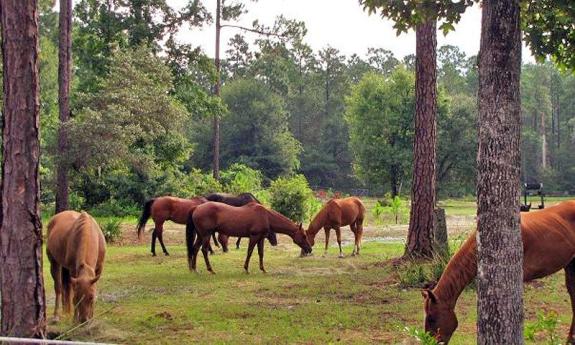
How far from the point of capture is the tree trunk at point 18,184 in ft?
19.8

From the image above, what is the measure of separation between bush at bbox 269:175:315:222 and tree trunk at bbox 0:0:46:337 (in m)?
16.0

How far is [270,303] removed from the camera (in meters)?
9.55

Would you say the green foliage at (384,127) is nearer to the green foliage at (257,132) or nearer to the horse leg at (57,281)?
the green foliage at (257,132)

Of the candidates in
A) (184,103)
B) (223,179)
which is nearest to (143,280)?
(184,103)

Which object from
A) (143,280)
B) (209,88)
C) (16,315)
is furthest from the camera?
(209,88)

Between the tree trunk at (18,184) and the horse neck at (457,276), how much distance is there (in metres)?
4.21

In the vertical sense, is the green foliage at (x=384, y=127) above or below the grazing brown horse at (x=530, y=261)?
Result: above

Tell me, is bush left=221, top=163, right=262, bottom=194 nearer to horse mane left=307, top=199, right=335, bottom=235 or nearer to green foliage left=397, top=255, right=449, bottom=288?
horse mane left=307, top=199, right=335, bottom=235

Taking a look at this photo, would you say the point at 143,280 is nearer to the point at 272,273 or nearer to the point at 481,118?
the point at 272,273

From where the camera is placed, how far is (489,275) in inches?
179

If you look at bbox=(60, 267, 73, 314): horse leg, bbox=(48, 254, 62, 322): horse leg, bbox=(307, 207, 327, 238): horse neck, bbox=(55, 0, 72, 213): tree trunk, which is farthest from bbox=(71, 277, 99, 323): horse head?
bbox=(55, 0, 72, 213): tree trunk

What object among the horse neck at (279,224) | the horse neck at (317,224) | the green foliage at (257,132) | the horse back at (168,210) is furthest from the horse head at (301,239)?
the green foliage at (257,132)

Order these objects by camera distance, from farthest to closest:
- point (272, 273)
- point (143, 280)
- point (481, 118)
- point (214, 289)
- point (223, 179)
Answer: point (223, 179)
point (272, 273)
point (143, 280)
point (214, 289)
point (481, 118)

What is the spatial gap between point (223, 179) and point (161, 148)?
831 cm
